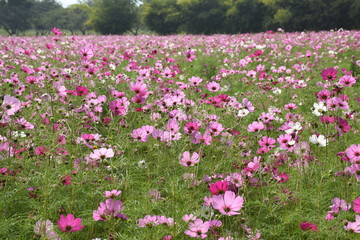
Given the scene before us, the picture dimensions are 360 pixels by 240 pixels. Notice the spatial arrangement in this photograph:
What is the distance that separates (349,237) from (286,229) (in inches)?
11.1

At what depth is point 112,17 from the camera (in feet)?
96.2

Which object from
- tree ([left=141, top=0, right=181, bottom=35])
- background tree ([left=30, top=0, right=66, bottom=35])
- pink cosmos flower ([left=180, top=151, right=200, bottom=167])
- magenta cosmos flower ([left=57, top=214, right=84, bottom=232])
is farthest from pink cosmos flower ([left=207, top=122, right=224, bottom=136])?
background tree ([left=30, top=0, right=66, bottom=35])

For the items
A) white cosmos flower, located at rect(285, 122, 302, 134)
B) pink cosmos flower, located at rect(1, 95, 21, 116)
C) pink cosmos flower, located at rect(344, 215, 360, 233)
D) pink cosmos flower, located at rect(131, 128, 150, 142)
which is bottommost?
pink cosmos flower, located at rect(344, 215, 360, 233)

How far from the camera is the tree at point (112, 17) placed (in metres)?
29.2

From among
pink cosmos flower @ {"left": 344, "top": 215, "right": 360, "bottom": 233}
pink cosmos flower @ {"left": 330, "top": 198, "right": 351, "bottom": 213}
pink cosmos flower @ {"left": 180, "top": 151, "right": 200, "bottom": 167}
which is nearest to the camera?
pink cosmos flower @ {"left": 344, "top": 215, "right": 360, "bottom": 233}

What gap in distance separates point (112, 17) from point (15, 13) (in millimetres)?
18527

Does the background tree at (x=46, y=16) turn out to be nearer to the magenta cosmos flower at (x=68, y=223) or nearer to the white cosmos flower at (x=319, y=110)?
the white cosmos flower at (x=319, y=110)

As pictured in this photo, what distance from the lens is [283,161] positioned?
2.07m

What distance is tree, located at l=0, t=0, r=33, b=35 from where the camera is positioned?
39438 millimetres

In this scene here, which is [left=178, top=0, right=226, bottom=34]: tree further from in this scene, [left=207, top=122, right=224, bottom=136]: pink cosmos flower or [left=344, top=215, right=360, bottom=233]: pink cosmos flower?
[left=344, top=215, right=360, bottom=233]: pink cosmos flower

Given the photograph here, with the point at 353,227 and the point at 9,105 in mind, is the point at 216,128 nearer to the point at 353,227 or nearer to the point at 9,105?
the point at 353,227

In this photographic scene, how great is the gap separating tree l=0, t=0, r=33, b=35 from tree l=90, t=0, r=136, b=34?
15173 millimetres

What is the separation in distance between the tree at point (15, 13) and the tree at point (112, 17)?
49.8 ft

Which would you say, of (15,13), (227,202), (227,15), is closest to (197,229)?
(227,202)
